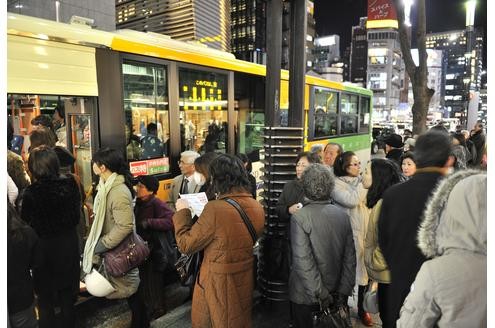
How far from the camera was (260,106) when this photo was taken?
7.10m

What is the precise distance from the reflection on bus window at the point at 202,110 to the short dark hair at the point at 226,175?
2779 millimetres

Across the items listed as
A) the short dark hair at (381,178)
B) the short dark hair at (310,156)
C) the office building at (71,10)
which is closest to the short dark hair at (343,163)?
the short dark hair at (310,156)

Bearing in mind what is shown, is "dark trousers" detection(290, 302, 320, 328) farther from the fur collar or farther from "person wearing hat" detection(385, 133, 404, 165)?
"person wearing hat" detection(385, 133, 404, 165)

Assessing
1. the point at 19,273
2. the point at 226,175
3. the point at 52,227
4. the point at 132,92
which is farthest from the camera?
the point at 132,92

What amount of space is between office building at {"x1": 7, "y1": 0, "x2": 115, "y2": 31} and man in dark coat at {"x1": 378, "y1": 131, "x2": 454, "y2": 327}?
15.1 m

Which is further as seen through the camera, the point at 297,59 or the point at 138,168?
the point at 138,168

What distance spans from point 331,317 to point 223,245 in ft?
3.56

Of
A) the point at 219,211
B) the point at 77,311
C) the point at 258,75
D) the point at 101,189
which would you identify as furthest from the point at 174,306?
the point at 258,75

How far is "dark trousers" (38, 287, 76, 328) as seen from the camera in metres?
3.12

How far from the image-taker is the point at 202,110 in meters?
5.69

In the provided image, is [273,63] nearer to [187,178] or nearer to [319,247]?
[187,178]

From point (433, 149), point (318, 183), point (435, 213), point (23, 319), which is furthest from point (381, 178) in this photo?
point (23, 319)

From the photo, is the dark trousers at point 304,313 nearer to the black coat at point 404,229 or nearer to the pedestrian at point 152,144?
the black coat at point 404,229

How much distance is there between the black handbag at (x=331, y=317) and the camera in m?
2.85
